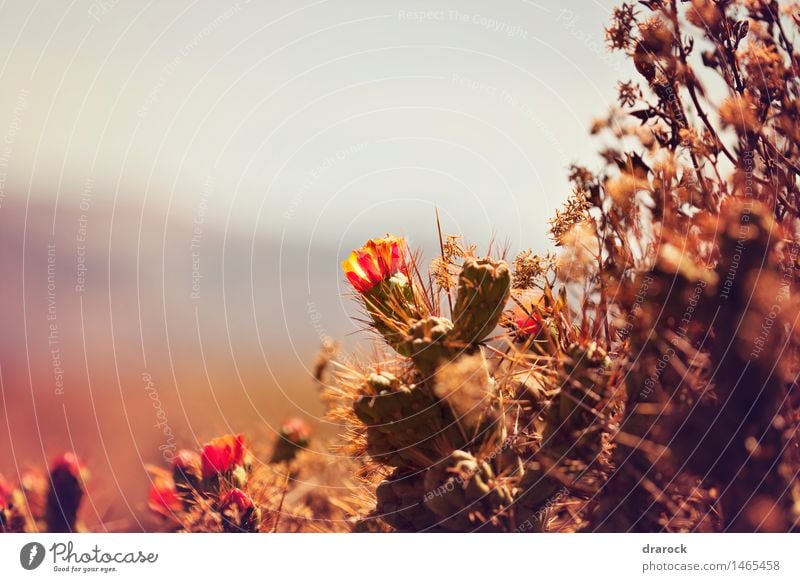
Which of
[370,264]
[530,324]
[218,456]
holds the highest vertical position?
[370,264]

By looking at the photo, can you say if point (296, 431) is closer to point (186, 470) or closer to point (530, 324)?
point (186, 470)

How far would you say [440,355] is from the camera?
1021mm

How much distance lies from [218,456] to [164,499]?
14cm

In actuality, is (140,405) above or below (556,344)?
below

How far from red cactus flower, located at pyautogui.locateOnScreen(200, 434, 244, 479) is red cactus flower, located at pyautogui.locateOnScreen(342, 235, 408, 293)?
39 centimetres

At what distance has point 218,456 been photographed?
4.10 ft

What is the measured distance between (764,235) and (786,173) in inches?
9.8

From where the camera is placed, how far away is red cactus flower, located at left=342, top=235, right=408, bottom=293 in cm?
119

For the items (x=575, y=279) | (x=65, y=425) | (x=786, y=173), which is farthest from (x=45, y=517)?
(x=786, y=173)

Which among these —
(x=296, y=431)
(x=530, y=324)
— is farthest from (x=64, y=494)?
(x=530, y=324)

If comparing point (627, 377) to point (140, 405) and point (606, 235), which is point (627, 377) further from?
point (140, 405)

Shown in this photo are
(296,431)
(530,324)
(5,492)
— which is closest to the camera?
(530,324)

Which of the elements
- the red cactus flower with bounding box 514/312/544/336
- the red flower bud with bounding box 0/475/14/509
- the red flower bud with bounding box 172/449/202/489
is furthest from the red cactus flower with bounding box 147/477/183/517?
the red cactus flower with bounding box 514/312/544/336
